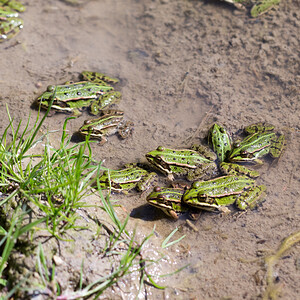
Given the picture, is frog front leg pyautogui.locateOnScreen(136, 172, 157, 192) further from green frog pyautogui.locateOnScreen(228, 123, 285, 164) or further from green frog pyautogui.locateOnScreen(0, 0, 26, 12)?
green frog pyautogui.locateOnScreen(0, 0, 26, 12)

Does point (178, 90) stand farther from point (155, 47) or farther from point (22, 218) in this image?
point (22, 218)

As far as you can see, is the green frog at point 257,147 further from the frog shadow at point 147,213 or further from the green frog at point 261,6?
the green frog at point 261,6

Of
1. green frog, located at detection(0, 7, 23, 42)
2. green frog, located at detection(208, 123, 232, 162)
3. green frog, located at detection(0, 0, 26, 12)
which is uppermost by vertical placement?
green frog, located at detection(0, 0, 26, 12)

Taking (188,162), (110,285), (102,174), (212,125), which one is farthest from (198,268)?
(212,125)

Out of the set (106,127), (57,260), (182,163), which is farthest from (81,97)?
(57,260)


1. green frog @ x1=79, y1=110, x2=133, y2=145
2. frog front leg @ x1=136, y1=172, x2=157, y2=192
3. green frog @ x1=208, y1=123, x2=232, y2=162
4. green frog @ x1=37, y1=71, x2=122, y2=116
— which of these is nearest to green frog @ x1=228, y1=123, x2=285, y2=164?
green frog @ x1=208, y1=123, x2=232, y2=162

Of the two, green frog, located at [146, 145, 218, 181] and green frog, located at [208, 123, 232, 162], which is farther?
green frog, located at [208, 123, 232, 162]
